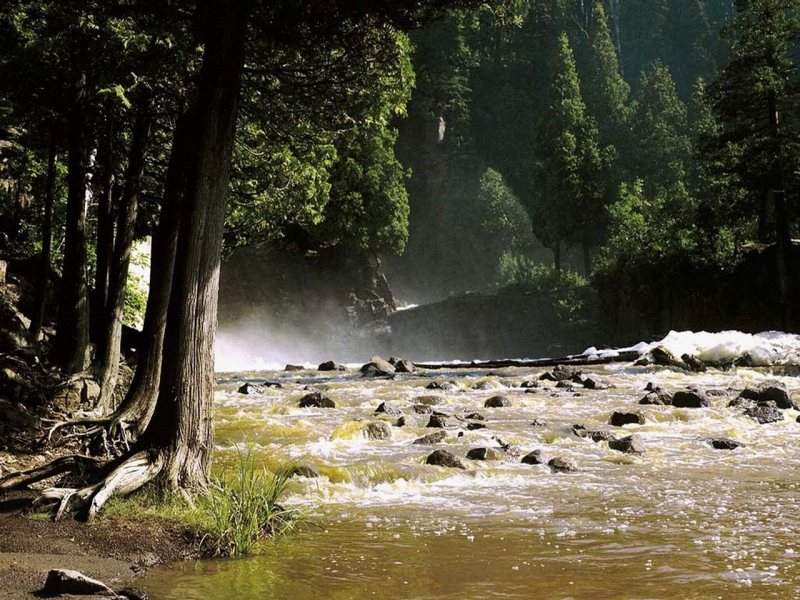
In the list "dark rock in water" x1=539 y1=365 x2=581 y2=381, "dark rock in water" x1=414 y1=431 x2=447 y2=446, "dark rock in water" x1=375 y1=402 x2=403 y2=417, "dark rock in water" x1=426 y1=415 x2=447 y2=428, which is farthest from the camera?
"dark rock in water" x1=539 y1=365 x2=581 y2=381

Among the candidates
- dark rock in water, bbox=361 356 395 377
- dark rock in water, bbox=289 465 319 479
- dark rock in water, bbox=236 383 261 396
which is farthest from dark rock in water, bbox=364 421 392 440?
dark rock in water, bbox=361 356 395 377

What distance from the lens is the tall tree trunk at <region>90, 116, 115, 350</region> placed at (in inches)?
526

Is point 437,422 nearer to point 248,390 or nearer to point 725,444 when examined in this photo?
point 725,444

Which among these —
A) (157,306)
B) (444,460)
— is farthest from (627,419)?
(157,306)

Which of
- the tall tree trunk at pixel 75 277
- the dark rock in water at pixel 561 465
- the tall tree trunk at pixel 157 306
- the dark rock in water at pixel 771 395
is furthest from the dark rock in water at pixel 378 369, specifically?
the dark rock in water at pixel 561 465

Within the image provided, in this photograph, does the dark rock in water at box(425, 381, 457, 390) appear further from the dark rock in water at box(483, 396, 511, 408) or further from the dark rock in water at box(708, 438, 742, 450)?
the dark rock in water at box(708, 438, 742, 450)

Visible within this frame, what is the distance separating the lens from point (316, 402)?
632 inches

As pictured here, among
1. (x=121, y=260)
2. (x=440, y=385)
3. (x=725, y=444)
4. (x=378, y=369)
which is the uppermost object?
(x=121, y=260)

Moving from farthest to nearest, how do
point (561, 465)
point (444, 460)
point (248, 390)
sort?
point (248, 390), point (444, 460), point (561, 465)

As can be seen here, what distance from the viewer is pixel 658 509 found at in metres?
7.35

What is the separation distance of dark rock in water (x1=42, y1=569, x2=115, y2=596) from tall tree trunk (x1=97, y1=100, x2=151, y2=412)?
7929mm

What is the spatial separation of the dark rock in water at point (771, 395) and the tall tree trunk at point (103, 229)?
11480 mm

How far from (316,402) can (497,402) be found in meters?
3.50

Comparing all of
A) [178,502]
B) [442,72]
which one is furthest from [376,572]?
[442,72]
